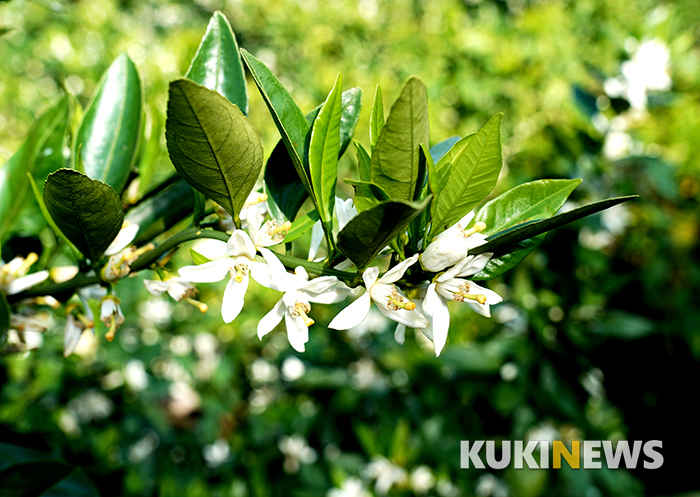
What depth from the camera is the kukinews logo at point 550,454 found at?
153 centimetres

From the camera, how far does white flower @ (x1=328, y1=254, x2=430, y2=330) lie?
474 mm

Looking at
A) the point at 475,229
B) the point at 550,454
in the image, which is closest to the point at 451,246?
the point at 475,229

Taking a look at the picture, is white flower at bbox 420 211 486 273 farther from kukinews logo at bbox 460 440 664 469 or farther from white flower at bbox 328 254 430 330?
kukinews logo at bbox 460 440 664 469

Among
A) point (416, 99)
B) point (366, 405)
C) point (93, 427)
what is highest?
point (416, 99)

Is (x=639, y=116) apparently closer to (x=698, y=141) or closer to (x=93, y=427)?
(x=698, y=141)

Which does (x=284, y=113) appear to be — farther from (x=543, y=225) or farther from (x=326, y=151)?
(x=543, y=225)

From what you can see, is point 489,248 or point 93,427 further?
point 93,427

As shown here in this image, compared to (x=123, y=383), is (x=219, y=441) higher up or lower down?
lower down

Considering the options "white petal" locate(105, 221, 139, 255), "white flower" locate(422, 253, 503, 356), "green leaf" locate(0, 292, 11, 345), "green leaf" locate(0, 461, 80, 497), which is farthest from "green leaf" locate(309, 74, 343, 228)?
"green leaf" locate(0, 461, 80, 497)

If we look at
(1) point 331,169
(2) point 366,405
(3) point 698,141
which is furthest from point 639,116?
(1) point 331,169

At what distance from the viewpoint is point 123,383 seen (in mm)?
1946

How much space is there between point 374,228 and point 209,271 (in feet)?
0.59

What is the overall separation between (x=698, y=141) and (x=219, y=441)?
2452 millimetres

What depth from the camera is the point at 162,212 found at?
64 cm
